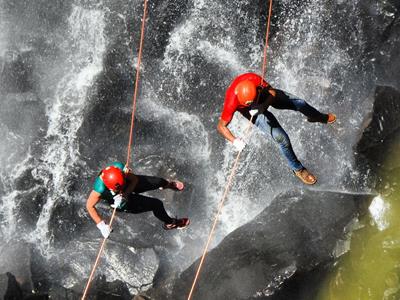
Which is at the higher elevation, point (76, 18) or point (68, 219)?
point (76, 18)

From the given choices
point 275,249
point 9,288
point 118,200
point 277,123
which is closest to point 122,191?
point 118,200

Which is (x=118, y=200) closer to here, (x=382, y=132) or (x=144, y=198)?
(x=144, y=198)

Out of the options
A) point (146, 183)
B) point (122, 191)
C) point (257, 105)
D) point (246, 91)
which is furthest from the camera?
point (146, 183)

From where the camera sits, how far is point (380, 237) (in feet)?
25.4

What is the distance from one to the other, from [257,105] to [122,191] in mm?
2541

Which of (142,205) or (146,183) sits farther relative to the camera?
(142,205)

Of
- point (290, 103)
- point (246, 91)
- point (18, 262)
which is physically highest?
point (246, 91)

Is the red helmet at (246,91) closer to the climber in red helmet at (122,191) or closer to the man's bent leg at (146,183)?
the climber in red helmet at (122,191)

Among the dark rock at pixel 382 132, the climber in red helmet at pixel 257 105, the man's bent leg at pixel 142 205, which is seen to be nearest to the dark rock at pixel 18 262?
the man's bent leg at pixel 142 205

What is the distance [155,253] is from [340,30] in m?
6.25

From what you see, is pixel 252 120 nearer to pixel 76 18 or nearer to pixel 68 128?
pixel 68 128

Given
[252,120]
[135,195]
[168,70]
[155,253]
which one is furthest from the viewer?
[168,70]

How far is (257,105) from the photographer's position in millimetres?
7262

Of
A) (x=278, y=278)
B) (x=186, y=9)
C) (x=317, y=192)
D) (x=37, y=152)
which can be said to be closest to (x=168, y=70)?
(x=186, y=9)
